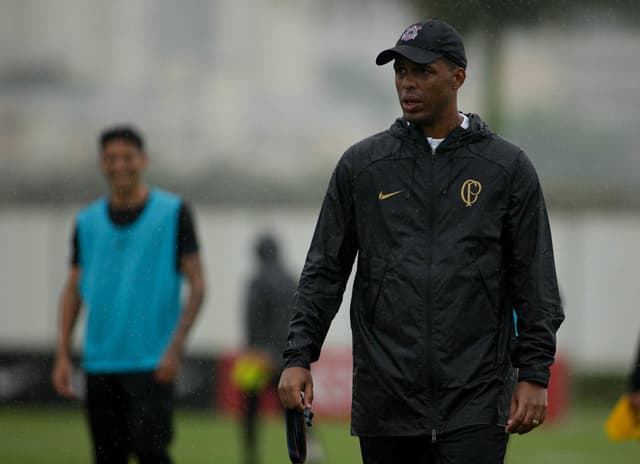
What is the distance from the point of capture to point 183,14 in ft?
50.9

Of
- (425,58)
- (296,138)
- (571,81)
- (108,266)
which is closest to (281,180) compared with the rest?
(296,138)

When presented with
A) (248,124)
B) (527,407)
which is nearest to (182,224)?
(527,407)

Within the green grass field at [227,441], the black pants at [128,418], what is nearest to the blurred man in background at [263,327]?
the green grass field at [227,441]

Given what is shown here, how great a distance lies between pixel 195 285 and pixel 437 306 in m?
2.21

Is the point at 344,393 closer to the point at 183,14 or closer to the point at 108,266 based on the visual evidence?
the point at 183,14

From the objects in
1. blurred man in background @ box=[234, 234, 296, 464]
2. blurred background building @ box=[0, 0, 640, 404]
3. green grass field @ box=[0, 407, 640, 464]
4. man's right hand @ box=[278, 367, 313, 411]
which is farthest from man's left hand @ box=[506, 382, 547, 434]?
blurred background building @ box=[0, 0, 640, 404]

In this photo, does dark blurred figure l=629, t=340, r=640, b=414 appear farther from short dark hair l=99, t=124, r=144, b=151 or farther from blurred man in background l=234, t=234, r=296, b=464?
blurred man in background l=234, t=234, r=296, b=464

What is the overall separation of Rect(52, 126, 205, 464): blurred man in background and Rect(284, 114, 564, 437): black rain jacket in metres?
1.95

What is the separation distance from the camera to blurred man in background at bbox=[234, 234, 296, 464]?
9023 millimetres

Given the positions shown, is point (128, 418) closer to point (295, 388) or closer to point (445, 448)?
point (295, 388)

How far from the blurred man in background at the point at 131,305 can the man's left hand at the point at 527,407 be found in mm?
2331

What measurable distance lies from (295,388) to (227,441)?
5.94m

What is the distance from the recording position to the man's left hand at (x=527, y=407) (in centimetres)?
441

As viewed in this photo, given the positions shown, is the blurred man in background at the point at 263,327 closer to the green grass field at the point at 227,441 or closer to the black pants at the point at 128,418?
the green grass field at the point at 227,441
